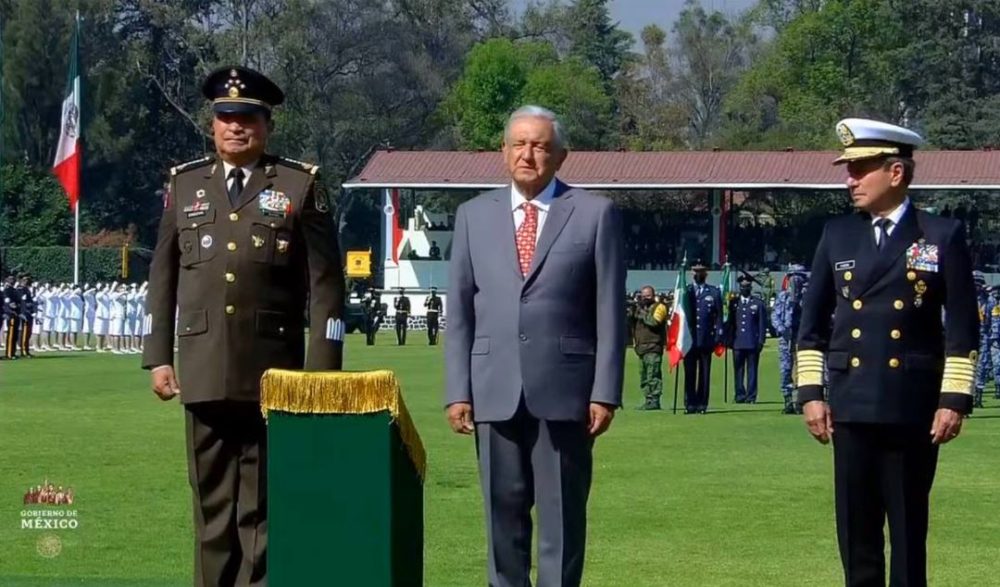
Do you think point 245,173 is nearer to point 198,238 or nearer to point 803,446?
point 198,238

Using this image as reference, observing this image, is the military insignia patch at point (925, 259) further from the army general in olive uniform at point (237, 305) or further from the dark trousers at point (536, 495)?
the army general in olive uniform at point (237, 305)

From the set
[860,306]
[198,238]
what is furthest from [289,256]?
[860,306]

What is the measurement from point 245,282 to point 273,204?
0.30 metres

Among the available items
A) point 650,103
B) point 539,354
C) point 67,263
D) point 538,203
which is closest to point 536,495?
point 539,354

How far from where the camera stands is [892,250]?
23.7ft

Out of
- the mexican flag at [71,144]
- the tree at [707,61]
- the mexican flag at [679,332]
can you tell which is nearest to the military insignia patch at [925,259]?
the mexican flag at [679,332]

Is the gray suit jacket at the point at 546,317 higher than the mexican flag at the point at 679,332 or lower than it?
lower

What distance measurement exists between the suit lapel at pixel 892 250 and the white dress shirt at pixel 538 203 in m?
1.18

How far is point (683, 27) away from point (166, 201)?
327ft

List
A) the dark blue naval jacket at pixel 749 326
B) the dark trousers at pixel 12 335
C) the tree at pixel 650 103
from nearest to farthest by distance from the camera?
the dark blue naval jacket at pixel 749 326 < the dark trousers at pixel 12 335 < the tree at pixel 650 103

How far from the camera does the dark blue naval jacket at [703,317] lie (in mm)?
25172

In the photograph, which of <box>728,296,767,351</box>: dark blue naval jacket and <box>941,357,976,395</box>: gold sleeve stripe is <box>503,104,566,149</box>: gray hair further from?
<box>728,296,767,351</box>: dark blue naval jacket

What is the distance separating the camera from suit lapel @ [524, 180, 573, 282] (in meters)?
7.15

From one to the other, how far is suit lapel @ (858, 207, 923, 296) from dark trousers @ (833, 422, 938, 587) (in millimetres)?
533
